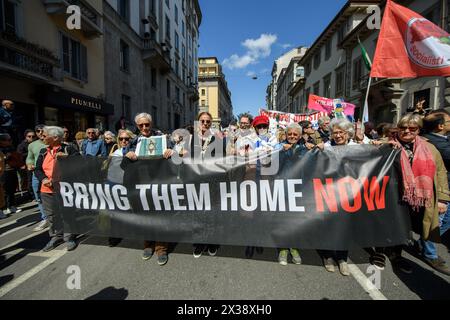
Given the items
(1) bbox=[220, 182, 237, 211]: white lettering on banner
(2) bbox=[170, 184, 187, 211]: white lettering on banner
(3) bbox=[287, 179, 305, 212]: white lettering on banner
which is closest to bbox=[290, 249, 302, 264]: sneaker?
(3) bbox=[287, 179, 305, 212]: white lettering on banner

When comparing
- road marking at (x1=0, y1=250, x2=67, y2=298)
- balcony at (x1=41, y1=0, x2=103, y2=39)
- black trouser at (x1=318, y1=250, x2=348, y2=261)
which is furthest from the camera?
Result: balcony at (x1=41, y1=0, x2=103, y2=39)

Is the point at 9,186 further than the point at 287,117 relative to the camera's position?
No

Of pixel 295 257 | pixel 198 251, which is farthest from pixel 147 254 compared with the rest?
pixel 295 257

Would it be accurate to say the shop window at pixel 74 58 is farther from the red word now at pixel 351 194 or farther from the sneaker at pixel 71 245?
the red word now at pixel 351 194

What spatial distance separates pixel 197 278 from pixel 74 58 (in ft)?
40.3

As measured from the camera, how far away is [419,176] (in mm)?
2619

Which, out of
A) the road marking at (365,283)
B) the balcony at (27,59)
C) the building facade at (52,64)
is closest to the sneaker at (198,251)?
the road marking at (365,283)

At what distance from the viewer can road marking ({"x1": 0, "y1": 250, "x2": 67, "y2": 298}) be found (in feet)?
8.42

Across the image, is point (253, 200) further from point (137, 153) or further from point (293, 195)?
point (137, 153)

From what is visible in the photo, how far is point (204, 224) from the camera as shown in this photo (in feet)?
9.68

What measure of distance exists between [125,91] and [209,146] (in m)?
14.0

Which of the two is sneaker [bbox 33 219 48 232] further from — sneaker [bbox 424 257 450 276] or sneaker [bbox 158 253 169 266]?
sneaker [bbox 424 257 450 276]

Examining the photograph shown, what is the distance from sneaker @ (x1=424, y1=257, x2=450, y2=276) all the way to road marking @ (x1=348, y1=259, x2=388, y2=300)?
0.90m
